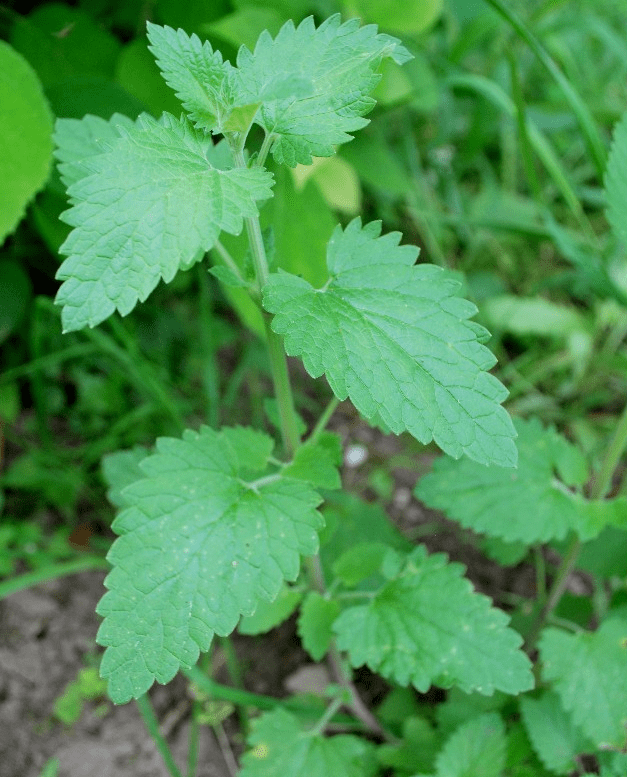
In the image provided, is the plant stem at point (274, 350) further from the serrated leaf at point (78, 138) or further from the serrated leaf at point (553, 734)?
the serrated leaf at point (553, 734)

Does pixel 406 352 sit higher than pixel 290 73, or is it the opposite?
pixel 290 73

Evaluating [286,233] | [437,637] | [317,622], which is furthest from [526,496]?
[286,233]

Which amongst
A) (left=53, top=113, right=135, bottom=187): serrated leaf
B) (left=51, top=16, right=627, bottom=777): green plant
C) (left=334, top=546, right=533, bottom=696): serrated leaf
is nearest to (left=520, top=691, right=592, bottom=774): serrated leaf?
(left=51, top=16, right=627, bottom=777): green plant

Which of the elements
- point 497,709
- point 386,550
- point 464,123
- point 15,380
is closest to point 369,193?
point 464,123

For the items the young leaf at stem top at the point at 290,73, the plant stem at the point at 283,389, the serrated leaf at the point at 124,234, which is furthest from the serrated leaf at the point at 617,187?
the serrated leaf at the point at 124,234

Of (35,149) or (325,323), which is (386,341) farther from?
(35,149)

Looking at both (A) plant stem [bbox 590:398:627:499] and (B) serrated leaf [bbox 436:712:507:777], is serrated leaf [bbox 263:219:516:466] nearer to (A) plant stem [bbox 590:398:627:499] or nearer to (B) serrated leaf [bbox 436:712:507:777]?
(A) plant stem [bbox 590:398:627:499]

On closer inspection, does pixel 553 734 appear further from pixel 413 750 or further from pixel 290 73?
pixel 290 73
